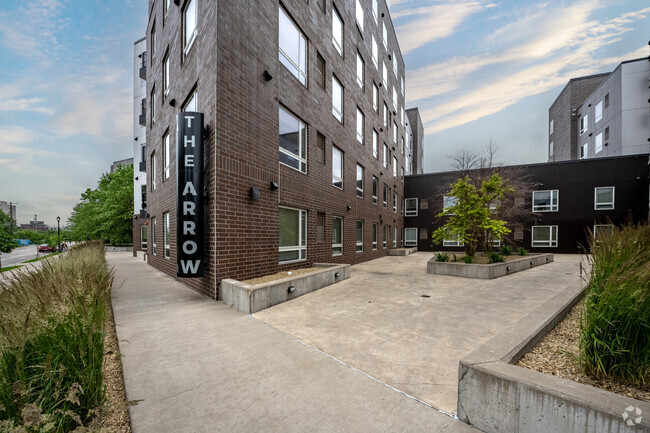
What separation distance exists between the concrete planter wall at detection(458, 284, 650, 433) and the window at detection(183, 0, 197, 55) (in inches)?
415

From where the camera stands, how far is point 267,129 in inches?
322

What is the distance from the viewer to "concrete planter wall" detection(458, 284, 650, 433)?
1.79 m

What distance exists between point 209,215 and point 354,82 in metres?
12.1

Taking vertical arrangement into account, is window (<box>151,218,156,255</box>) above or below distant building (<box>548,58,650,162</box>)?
below

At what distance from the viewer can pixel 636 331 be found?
2424 millimetres

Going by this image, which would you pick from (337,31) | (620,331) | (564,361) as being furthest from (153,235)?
(620,331)

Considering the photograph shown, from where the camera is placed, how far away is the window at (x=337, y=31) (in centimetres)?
1283

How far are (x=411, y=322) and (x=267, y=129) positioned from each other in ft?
21.5

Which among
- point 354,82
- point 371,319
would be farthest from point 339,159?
point 371,319

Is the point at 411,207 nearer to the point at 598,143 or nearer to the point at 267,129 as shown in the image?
the point at 598,143

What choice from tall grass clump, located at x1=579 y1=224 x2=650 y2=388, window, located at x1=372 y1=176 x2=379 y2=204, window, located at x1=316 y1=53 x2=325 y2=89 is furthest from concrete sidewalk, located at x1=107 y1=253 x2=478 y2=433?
window, located at x1=372 y1=176 x2=379 y2=204

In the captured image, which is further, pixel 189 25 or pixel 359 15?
pixel 359 15

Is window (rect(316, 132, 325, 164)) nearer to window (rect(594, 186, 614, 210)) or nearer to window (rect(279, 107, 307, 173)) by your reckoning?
window (rect(279, 107, 307, 173))

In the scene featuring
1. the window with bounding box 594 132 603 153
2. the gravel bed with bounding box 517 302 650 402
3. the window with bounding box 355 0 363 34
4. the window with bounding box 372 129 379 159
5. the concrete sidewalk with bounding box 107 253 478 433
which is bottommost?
the concrete sidewalk with bounding box 107 253 478 433
